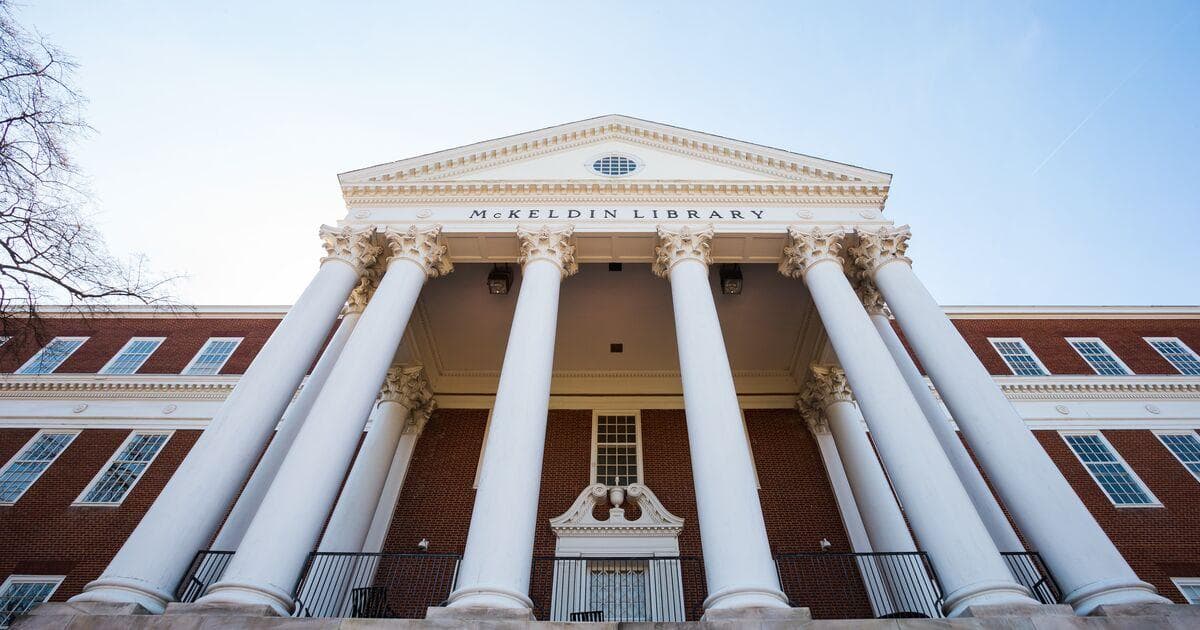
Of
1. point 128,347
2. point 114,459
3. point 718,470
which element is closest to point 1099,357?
point 718,470

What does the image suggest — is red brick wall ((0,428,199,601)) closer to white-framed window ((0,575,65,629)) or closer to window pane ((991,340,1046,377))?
white-framed window ((0,575,65,629))

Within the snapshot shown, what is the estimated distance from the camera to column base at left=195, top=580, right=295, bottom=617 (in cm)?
937

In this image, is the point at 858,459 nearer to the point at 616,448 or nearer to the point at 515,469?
the point at 616,448

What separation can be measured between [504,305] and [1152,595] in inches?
Result: 722

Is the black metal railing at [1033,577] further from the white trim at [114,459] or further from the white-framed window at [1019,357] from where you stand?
the white trim at [114,459]

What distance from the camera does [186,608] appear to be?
929 centimetres

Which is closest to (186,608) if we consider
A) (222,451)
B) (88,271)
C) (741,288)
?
(222,451)

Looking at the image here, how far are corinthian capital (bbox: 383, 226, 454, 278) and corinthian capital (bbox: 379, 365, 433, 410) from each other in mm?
6140

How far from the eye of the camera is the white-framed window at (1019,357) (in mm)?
24812

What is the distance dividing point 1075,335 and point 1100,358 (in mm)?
1391

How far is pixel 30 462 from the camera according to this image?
2180 cm

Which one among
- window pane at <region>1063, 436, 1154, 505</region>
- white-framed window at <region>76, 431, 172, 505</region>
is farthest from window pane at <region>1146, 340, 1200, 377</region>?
white-framed window at <region>76, 431, 172, 505</region>

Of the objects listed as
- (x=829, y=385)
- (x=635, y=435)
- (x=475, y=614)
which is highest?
(x=829, y=385)

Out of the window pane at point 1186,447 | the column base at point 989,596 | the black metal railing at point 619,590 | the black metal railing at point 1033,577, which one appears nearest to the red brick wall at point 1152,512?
the window pane at point 1186,447
